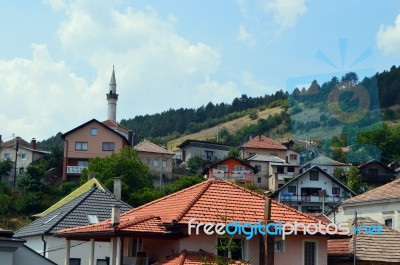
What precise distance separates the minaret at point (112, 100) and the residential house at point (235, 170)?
2058 cm

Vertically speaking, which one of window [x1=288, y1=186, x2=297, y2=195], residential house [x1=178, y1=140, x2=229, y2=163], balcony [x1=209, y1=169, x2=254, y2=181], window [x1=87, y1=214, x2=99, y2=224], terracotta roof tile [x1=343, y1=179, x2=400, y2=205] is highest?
residential house [x1=178, y1=140, x2=229, y2=163]

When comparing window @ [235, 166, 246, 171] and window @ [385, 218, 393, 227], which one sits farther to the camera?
window @ [235, 166, 246, 171]

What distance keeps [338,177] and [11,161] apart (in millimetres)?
36828

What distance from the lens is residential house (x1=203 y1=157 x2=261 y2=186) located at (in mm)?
91312

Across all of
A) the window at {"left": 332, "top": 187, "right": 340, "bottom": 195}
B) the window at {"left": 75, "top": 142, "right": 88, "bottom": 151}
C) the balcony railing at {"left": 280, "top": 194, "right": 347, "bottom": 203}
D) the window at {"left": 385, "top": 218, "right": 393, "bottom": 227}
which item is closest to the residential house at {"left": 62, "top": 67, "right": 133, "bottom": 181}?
the window at {"left": 75, "top": 142, "right": 88, "bottom": 151}

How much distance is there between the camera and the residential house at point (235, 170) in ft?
300

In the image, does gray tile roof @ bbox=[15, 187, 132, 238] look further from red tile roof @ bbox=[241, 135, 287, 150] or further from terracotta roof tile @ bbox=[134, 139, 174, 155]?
red tile roof @ bbox=[241, 135, 287, 150]

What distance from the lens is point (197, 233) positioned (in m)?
24.4

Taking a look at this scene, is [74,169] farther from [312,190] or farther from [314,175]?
[314,175]

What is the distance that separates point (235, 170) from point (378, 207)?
51105mm

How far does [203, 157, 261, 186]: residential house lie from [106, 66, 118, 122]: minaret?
2058 centimetres

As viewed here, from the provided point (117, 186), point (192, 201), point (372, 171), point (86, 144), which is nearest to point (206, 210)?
point (192, 201)

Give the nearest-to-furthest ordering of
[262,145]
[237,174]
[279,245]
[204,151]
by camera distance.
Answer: [279,245], [237,174], [204,151], [262,145]

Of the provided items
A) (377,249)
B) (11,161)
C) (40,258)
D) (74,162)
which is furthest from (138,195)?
(40,258)
